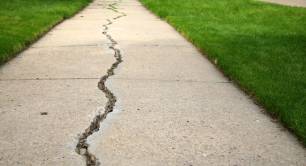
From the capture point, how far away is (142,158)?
3076mm

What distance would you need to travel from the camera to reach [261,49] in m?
7.14

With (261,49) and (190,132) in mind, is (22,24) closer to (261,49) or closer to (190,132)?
(261,49)

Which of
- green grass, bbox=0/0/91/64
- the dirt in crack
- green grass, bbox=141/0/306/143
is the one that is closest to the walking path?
the dirt in crack

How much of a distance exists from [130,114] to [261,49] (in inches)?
146

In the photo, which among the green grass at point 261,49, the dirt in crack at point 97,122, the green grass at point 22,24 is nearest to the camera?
the dirt in crack at point 97,122

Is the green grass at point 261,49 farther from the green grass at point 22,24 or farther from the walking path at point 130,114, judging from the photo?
the green grass at point 22,24

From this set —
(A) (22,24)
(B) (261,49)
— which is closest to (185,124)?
A: (B) (261,49)

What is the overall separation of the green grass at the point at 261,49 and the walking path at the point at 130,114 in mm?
164

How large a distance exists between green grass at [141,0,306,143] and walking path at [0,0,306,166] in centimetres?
16

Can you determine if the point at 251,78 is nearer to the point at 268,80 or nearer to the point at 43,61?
the point at 268,80

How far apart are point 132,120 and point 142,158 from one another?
2.57 feet

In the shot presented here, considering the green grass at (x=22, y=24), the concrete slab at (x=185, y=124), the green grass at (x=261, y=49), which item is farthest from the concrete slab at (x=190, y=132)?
the green grass at (x=22, y=24)

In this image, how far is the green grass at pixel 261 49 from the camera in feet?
14.4

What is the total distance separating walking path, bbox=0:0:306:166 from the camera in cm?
315
